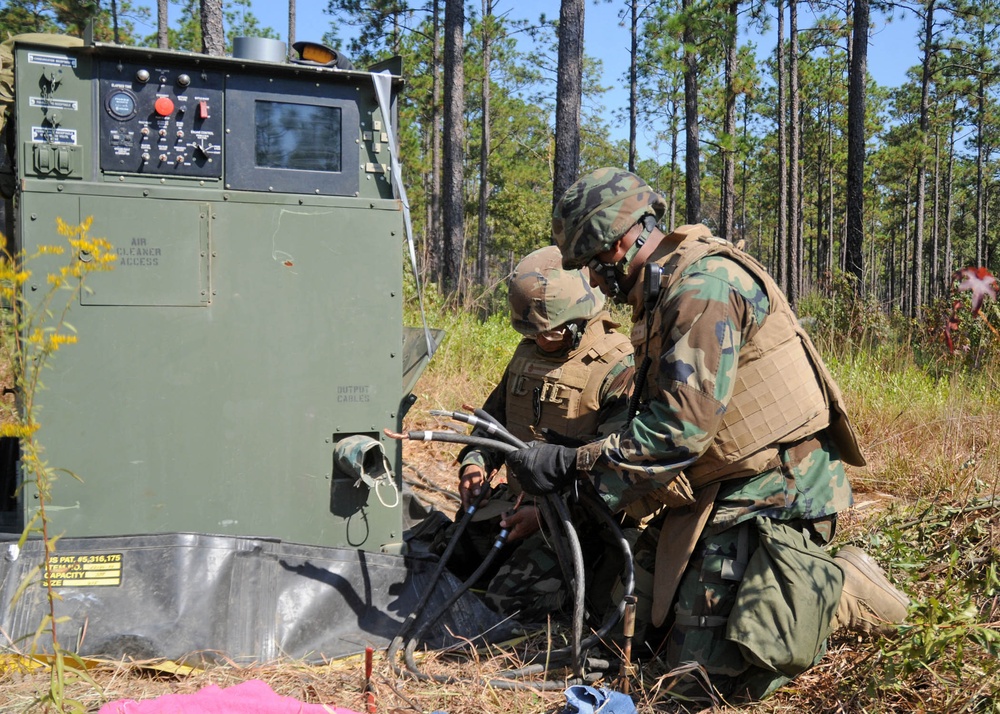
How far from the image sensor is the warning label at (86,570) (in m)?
2.86

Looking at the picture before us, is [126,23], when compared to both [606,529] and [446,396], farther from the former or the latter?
[606,529]

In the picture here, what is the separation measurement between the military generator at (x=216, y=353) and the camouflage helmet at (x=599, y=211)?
0.78 meters

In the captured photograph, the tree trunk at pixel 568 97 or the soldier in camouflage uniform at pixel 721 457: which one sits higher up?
the tree trunk at pixel 568 97

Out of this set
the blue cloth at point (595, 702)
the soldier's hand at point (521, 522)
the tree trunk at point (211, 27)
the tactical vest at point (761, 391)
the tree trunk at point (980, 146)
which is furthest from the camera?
the tree trunk at point (980, 146)

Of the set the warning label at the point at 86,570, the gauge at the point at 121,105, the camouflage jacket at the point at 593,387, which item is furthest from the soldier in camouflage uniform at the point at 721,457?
the gauge at the point at 121,105

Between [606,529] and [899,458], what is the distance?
2511mm

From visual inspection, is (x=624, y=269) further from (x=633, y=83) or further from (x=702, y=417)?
(x=633, y=83)

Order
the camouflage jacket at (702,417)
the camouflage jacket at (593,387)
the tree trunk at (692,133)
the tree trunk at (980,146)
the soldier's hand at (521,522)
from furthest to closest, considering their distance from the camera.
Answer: the tree trunk at (980,146) → the tree trunk at (692,133) → the camouflage jacket at (593,387) → the soldier's hand at (521,522) → the camouflage jacket at (702,417)

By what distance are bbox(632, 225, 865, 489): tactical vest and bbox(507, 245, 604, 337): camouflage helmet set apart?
2.53 feet

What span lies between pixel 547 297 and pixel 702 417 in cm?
117

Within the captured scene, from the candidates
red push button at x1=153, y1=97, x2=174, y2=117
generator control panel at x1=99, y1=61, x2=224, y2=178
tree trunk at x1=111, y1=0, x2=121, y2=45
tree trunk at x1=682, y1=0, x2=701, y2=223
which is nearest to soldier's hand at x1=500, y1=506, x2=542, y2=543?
generator control panel at x1=99, y1=61, x2=224, y2=178

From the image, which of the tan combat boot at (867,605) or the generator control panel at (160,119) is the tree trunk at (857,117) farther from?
the generator control panel at (160,119)

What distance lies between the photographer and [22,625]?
2.78 m

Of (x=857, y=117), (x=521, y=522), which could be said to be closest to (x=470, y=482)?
(x=521, y=522)
